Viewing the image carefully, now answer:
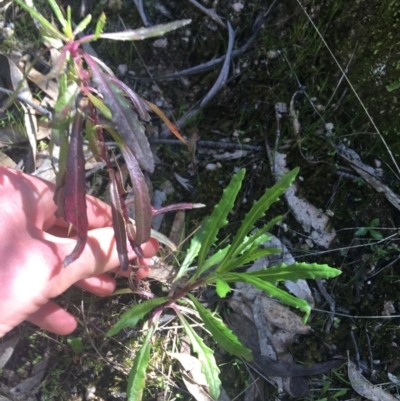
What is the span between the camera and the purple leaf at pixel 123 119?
1.03 m

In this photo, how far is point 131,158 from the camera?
44.4 inches

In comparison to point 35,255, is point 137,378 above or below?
below

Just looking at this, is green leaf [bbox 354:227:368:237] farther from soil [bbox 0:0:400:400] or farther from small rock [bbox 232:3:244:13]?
small rock [bbox 232:3:244:13]

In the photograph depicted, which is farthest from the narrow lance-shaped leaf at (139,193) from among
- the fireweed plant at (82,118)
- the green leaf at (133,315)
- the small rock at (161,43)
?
the small rock at (161,43)

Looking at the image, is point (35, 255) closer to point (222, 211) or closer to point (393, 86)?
point (222, 211)

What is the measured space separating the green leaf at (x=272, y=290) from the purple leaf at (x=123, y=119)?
1.46 ft

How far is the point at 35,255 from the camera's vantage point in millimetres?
1298

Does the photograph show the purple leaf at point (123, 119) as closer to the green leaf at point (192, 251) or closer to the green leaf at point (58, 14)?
the green leaf at point (58, 14)

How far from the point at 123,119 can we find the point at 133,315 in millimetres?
627

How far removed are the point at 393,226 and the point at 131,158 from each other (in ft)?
3.71

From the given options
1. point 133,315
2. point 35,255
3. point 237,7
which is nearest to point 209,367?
point 133,315

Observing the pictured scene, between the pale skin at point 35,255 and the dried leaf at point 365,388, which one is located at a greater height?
the pale skin at point 35,255

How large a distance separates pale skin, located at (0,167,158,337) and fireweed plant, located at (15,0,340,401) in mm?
169

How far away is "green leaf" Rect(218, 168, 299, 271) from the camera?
4.19ft
